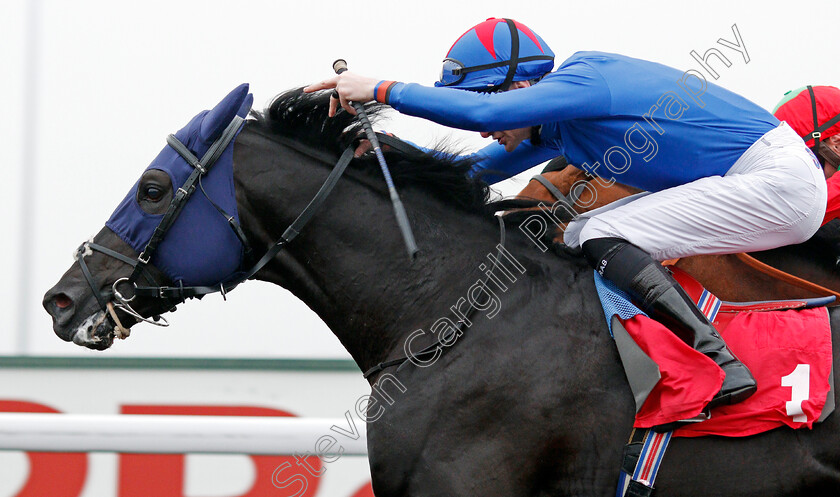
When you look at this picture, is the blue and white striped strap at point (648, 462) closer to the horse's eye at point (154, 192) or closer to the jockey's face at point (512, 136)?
the jockey's face at point (512, 136)

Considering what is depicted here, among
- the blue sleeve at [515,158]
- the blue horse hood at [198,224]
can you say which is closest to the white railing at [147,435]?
the blue horse hood at [198,224]

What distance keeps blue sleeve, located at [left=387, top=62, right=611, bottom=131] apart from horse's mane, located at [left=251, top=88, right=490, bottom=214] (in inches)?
8.8

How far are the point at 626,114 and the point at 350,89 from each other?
743 mm

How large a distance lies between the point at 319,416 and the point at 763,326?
2.24m

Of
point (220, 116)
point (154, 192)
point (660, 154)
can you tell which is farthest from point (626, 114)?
point (154, 192)

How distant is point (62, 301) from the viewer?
211 cm

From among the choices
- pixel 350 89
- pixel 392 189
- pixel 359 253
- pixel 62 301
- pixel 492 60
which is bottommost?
pixel 62 301

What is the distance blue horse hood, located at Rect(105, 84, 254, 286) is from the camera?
2090 mm

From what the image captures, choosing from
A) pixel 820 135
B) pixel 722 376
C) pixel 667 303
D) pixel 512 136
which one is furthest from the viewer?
pixel 820 135

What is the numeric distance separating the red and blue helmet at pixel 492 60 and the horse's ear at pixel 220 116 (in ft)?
2.07

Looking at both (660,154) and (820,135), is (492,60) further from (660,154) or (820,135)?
(820,135)

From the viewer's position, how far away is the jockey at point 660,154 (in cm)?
195

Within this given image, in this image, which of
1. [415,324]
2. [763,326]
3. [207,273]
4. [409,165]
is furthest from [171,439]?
[763,326]

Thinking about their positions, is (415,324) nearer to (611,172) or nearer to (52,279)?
(611,172)
